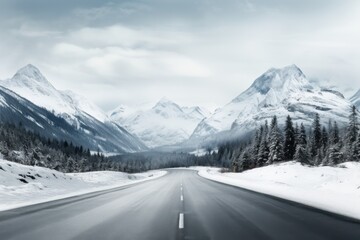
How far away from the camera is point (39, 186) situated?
1064 inches

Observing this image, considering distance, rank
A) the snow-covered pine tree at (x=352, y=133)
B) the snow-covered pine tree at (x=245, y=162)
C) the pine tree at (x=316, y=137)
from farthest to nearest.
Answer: the snow-covered pine tree at (x=245, y=162), the pine tree at (x=316, y=137), the snow-covered pine tree at (x=352, y=133)

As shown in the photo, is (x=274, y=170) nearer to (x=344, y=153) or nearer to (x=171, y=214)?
(x=344, y=153)

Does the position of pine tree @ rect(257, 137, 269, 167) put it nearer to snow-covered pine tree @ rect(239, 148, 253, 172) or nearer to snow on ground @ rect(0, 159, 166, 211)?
snow-covered pine tree @ rect(239, 148, 253, 172)

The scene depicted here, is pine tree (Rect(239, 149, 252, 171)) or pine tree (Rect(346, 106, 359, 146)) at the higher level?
pine tree (Rect(346, 106, 359, 146))

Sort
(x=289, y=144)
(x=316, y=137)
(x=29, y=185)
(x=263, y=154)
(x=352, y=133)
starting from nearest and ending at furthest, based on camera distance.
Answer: (x=29, y=185) < (x=352, y=133) < (x=289, y=144) < (x=263, y=154) < (x=316, y=137)

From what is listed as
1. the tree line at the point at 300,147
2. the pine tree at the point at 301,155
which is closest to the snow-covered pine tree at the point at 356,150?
the tree line at the point at 300,147

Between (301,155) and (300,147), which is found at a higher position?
(300,147)

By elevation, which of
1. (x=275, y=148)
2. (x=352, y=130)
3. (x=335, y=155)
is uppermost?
(x=352, y=130)

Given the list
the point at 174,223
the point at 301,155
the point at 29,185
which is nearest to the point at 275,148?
the point at 301,155

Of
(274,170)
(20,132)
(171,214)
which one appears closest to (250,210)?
(171,214)

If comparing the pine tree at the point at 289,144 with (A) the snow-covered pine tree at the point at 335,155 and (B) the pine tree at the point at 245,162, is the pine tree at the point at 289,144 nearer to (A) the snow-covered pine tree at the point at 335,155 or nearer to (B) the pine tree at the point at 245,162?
(A) the snow-covered pine tree at the point at 335,155

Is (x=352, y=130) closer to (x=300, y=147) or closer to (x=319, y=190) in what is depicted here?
(x=300, y=147)

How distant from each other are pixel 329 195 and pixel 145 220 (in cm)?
1020

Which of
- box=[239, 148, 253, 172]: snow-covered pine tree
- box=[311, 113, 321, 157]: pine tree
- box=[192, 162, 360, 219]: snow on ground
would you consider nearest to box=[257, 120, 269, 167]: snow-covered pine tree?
box=[239, 148, 253, 172]: snow-covered pine tree
